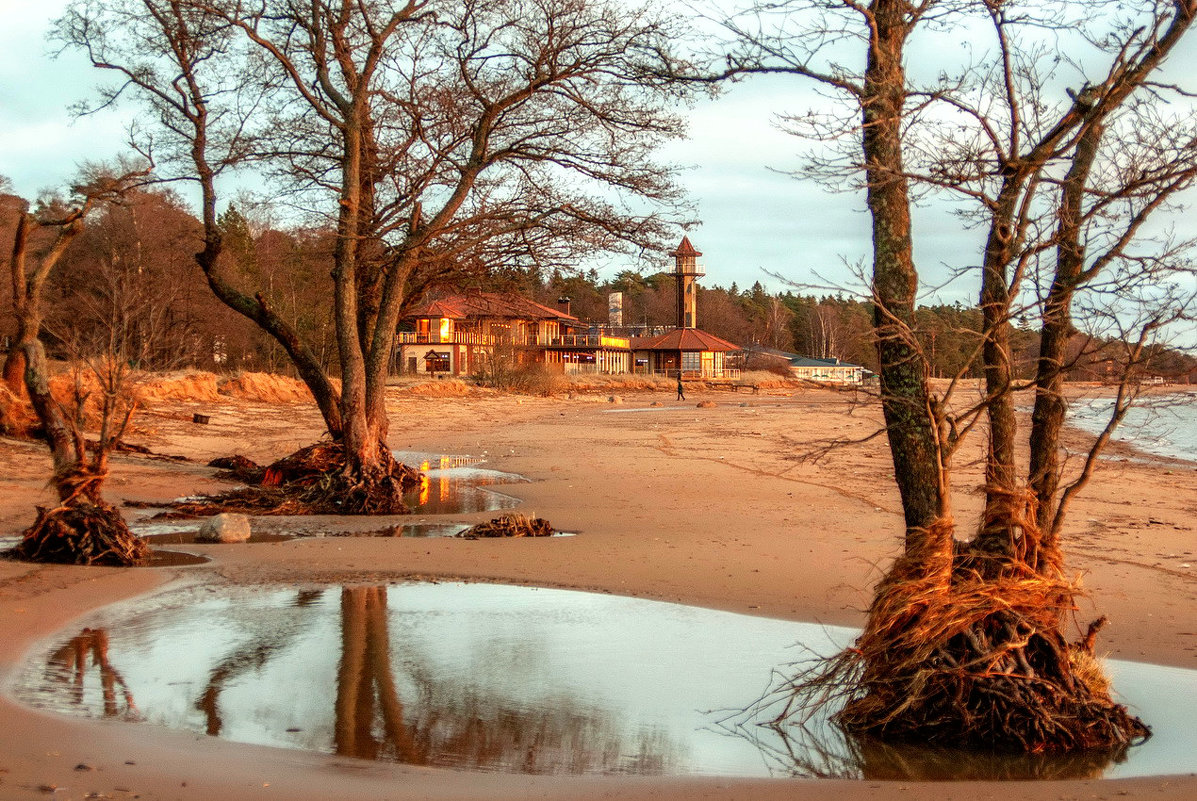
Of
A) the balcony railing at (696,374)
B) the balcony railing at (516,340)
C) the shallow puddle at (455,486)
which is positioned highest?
the balcony railing at (516,340)

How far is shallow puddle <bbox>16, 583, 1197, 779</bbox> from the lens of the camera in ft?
19.0

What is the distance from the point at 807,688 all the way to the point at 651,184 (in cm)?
1210

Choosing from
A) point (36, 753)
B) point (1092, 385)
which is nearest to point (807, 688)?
point (1092, 385)

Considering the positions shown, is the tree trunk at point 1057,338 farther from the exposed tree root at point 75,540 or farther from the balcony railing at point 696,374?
the balcony railing at point 696,374

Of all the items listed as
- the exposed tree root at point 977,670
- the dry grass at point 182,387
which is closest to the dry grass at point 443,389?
the dry grass at point 182,387

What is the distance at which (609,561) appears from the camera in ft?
37.5

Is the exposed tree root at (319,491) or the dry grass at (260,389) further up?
the dry grass at (260,389)

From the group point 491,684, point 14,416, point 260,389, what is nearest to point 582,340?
point 260,389

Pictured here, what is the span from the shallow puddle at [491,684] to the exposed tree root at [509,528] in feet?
9.89

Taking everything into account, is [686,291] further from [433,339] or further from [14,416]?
[14,416]

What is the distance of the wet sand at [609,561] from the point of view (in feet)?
17.1

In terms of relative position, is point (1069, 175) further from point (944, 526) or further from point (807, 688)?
point (807, 688)

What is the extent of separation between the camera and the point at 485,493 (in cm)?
1822

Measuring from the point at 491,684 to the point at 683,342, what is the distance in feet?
259
